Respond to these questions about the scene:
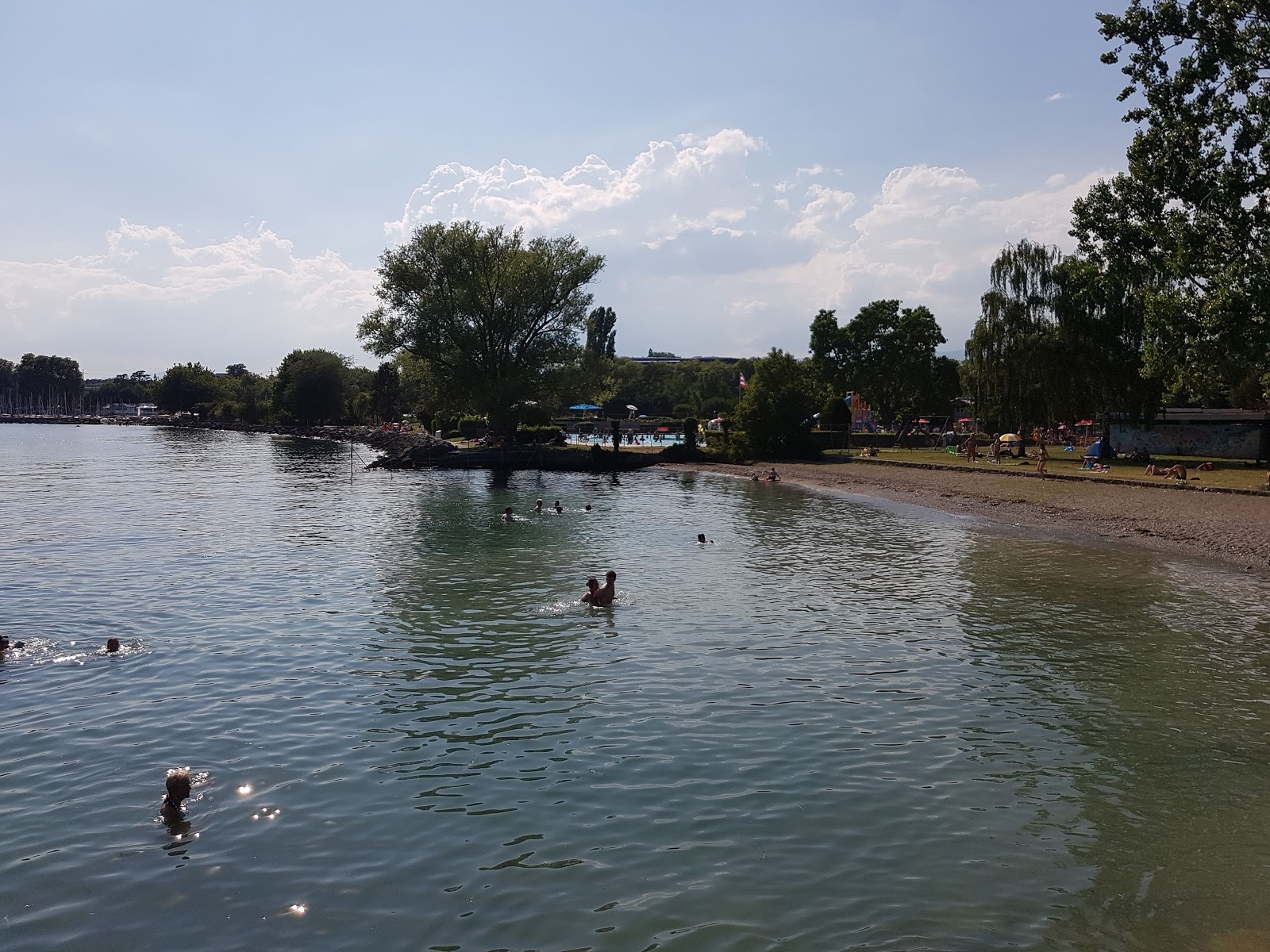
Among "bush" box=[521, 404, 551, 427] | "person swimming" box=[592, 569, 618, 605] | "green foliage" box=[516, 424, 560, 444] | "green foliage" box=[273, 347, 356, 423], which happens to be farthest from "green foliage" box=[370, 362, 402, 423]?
"person swimming" box=[592, 569, 618, 605]

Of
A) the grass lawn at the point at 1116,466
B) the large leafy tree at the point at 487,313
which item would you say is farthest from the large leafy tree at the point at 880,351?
the large leafy tree at the point at 487,313

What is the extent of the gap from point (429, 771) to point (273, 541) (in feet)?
83.7

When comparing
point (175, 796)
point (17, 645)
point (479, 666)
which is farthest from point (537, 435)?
point (175, 796)

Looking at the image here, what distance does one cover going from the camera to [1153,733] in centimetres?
1480

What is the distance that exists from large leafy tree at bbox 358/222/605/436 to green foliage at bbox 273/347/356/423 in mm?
86108

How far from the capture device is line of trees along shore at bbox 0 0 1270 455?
108 ft

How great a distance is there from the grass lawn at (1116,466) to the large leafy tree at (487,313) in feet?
88.7

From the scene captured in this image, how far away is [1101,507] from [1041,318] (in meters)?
26.9

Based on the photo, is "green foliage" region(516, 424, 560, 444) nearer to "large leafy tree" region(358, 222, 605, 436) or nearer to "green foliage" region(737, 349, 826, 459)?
"large leafy tree" region(358, 222, 605, 436)

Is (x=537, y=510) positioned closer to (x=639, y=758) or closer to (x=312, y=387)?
(x=639, y=758)

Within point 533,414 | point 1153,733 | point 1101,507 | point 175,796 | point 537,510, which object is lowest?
point 1153,733

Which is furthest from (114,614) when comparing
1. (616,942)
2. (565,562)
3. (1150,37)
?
(1150,37)

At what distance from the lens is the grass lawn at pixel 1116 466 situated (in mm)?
48125

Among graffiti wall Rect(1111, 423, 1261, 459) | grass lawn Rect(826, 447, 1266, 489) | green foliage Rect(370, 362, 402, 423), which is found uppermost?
green foliage Rect(370, 362, 402, 423)
